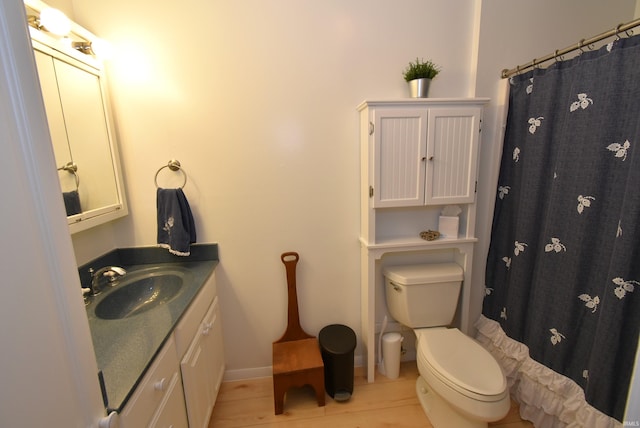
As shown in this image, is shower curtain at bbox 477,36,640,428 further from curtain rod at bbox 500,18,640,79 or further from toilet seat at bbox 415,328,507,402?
toilet seat at bbox 415,328,507,402

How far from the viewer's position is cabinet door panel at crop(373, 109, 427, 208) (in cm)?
152

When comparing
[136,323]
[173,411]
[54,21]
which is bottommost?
[173,411]

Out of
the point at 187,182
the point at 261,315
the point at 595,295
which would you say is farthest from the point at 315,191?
the point at 595,295

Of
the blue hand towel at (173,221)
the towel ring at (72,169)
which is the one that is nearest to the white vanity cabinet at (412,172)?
the blue hand towel at (173,221)

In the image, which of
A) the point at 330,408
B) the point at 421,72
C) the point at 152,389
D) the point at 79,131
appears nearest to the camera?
the point at 152,389

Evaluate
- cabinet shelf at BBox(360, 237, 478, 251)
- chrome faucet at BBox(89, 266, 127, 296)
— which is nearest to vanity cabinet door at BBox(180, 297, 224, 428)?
chrome faucet at BBox(89, 266, 127, 296)

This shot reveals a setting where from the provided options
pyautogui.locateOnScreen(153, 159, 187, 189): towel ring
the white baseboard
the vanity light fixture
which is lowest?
the white baseboard

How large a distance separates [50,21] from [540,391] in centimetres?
294

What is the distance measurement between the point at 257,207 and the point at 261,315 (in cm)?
74

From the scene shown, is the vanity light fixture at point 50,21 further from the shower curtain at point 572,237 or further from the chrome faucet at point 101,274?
the shower curtain at point 572,237

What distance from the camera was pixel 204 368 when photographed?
139 cm

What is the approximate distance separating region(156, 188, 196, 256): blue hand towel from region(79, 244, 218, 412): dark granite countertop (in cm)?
12

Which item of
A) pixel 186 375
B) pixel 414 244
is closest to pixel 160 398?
pixel 186 375

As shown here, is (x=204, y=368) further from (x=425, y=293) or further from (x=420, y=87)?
(x=420, y=87)
